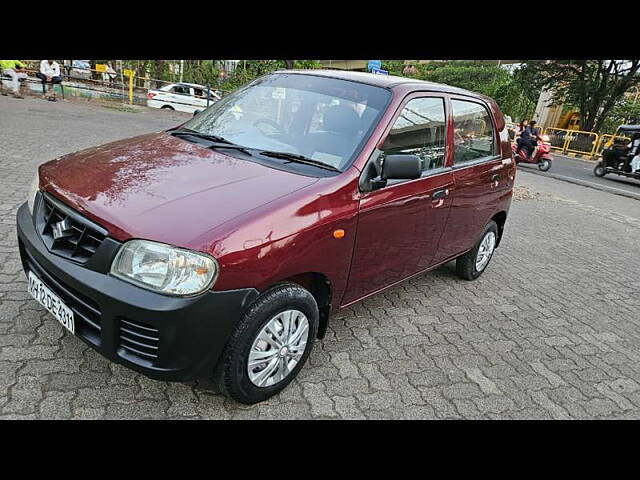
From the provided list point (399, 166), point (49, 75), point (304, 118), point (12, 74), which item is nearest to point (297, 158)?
point (304, 118)

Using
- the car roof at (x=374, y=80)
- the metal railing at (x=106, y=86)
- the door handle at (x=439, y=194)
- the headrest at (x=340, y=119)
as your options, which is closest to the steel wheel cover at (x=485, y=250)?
the door handle at (x=439, y=194)

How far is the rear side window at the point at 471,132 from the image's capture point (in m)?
3.64

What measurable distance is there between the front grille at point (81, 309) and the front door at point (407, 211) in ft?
4.72

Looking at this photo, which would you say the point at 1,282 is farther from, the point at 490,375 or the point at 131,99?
the point at 131,99

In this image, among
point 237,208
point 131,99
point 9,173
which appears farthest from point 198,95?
point 237,208

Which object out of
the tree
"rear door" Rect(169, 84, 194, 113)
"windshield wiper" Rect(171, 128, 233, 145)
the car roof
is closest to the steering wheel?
"windshield wiper" Rect(171, 128, 233, 145)

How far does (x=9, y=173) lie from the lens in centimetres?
603

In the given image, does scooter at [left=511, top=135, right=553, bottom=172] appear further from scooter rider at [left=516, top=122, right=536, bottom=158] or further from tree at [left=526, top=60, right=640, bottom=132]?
tree at [left=526, top=60, right=640, bottom=132]

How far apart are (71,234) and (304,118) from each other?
159 centimetres

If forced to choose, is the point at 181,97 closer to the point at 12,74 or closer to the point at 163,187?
the point at 12,74

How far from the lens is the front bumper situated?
1975mm

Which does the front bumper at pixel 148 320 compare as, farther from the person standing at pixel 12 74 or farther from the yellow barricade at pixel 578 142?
the yellow barricade at pixel 578 142

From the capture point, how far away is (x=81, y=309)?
2178 mm

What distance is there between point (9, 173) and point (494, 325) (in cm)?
624
